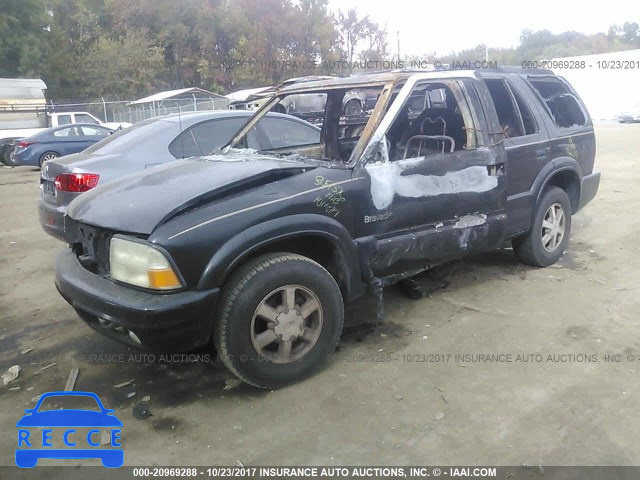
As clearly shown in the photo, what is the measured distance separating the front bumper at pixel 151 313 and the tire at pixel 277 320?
13cm

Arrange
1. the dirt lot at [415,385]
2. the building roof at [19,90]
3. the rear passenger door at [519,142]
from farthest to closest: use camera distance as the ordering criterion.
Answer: the building roof at [19,90]
the rear passenger door at [519,142]
the dirt lot at [415,385]

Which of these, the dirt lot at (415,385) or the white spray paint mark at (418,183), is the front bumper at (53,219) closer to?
the dirt lot at (415,385)

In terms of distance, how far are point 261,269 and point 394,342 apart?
126 centimetres

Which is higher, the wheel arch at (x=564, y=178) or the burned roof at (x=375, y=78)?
the burned roof at (x=375, y=78)

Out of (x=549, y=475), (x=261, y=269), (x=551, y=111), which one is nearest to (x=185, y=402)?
(x=261, y=269)

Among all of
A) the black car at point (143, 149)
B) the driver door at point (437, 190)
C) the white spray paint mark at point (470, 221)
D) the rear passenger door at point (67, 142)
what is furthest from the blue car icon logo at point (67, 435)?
the rear passenger door at point (67, 142)

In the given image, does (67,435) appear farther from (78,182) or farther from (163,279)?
(78,182)

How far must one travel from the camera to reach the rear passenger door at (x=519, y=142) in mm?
4469

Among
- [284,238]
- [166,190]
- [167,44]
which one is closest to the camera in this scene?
[284,238]

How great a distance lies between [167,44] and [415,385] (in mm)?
48112

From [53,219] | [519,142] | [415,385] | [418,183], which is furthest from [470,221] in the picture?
[53,219]

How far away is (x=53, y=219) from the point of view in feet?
17.3

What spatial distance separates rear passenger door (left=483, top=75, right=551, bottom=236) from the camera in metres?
4.47

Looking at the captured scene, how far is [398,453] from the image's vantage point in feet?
8.64
